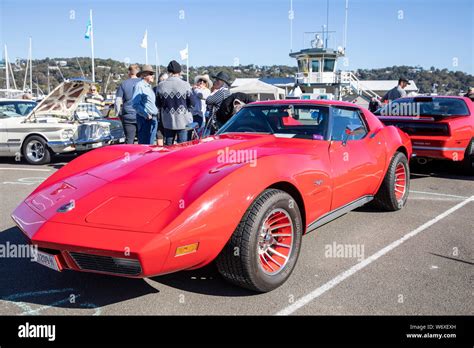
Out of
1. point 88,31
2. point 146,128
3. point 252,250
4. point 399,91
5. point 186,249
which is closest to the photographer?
point 186,249

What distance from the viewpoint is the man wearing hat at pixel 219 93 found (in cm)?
712

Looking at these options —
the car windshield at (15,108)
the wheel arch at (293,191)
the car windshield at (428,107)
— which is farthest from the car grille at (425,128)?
the car windshield at (15,108)

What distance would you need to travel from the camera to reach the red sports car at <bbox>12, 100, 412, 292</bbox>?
2.50 meters

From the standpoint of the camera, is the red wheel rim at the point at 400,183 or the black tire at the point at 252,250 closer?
the black tire at the point at 252,250

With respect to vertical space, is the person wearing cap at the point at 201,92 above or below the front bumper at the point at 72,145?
above

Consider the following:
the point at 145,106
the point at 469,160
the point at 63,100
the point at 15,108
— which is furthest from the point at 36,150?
the point at 469,160

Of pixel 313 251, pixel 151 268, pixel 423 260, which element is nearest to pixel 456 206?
pixel 423 260

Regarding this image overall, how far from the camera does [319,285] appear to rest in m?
3.12

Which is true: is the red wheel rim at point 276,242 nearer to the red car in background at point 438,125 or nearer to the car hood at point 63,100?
the red car in background at point 438,125

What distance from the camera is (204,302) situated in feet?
9.32

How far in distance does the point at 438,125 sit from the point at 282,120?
144 inches

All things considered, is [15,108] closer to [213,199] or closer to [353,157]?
[353,157]
